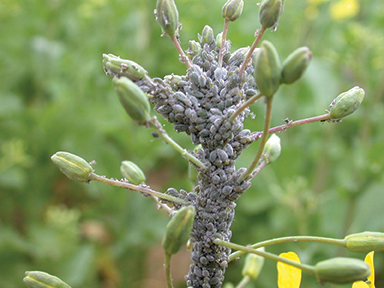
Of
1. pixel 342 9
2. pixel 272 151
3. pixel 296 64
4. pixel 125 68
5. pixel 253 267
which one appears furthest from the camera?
pixel 342 9

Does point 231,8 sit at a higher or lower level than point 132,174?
higher

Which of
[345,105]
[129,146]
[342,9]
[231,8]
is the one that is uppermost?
[342,9]

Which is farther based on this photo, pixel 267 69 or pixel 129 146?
pixel 129 146

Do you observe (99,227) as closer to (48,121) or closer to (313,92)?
(48,121)

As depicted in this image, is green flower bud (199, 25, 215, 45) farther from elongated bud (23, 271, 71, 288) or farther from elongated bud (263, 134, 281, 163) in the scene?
elongated bud (23, 271, 71, 288)

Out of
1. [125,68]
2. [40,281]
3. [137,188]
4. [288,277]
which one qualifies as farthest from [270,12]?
[40,281]

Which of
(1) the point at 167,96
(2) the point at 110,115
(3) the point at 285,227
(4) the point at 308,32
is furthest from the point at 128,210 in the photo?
(1) the point at 167,96

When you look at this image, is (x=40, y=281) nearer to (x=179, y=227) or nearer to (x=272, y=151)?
(x=179, y=227)

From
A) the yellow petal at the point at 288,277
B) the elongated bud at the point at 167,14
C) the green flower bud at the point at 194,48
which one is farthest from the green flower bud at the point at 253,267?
the elongated bud at the point at 167,14
